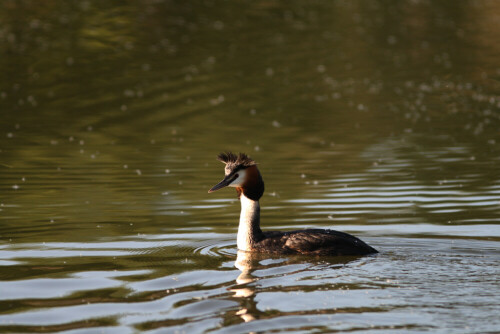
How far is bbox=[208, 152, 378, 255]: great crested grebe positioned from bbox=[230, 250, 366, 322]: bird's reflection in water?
126mm

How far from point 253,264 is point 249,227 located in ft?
3.14

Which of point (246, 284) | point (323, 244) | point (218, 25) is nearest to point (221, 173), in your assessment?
point (323, 244)

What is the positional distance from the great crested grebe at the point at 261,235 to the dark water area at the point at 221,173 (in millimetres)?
235

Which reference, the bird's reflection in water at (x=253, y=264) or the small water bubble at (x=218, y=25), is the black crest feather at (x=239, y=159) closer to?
the bird's reflection in water at (x=253, y=264)

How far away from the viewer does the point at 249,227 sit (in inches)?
527

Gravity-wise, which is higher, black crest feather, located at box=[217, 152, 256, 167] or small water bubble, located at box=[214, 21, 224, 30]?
small water bubble, located at box=[214, 21, 224, 30]

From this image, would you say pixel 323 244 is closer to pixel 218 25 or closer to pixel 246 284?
pixel 246 284

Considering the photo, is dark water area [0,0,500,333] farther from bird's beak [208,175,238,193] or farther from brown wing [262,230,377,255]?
bird's beak [208,175,238,193]

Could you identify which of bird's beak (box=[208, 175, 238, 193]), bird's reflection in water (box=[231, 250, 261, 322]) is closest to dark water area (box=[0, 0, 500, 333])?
bird's reflection in water (box=[231, 250, 261, 322])

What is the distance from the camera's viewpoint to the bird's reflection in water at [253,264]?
421 inches

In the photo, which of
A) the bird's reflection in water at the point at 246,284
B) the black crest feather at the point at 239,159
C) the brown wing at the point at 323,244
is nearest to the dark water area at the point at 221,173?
the bird's reflection in water at the point at 246,284

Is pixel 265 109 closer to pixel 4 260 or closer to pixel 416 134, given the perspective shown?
pixel 416 134

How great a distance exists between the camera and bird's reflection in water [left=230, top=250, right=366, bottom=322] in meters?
10.7

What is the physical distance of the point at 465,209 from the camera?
16203mm
